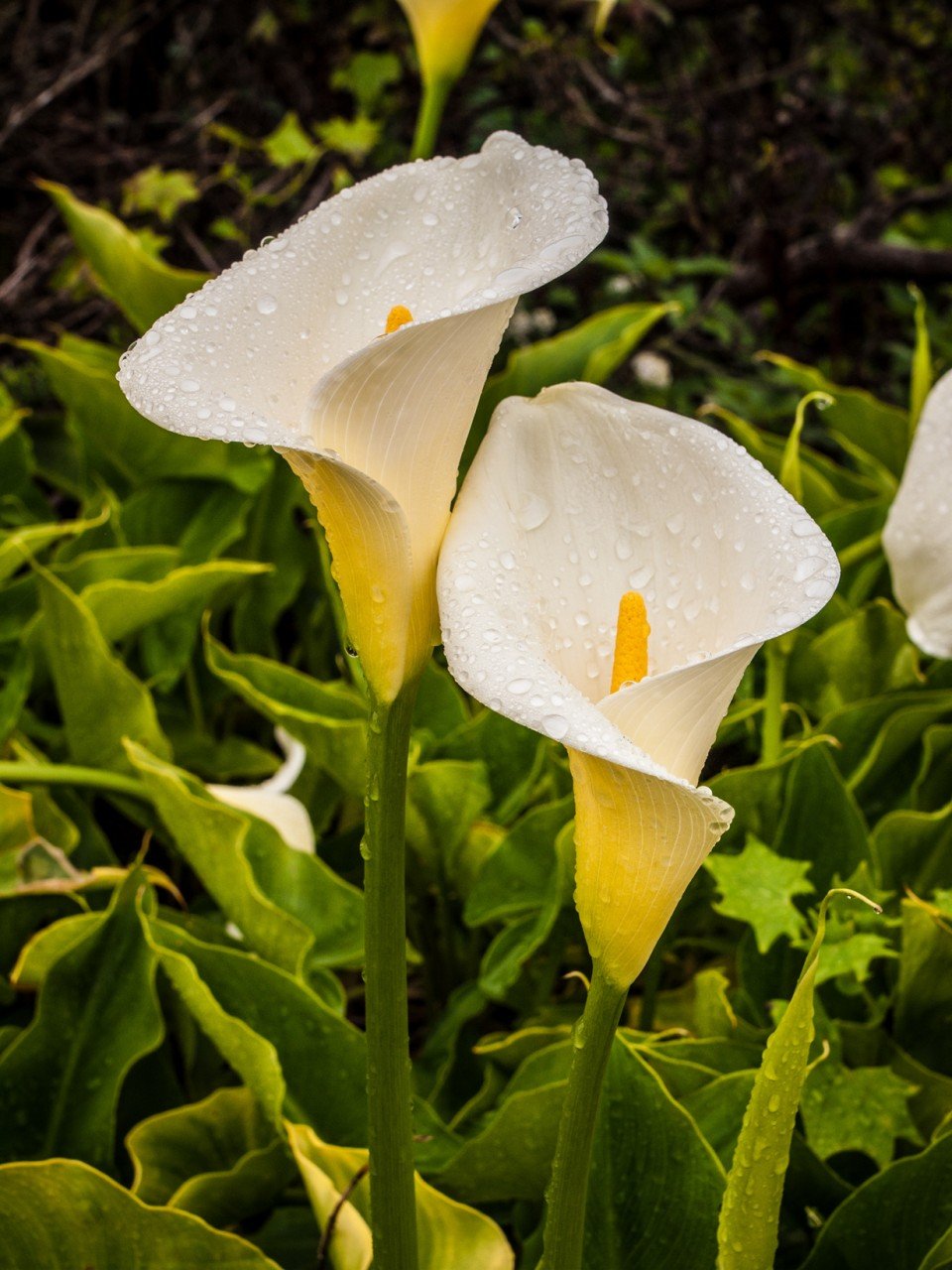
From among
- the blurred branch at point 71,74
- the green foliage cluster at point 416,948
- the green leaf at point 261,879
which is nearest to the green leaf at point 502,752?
the green foliage cluster at point 416,948

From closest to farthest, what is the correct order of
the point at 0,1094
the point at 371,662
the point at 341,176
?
the point at 371,662, the point at 0,1094, the point at 341,176

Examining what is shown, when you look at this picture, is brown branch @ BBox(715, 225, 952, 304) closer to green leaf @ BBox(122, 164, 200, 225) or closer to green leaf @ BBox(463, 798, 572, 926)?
green leaf @ BBox(122, 164, 200, 225)

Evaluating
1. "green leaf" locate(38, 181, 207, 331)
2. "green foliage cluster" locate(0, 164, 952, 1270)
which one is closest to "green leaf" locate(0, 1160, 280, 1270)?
"green foliage cluster" locate(0, 164, 952, 1270)

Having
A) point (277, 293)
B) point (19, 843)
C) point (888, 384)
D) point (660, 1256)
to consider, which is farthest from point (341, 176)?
point (888, 384)

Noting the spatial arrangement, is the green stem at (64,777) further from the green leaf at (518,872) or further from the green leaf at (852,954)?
the green leaf at (852,954)

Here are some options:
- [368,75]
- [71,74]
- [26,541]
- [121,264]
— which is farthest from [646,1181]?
[368,75]

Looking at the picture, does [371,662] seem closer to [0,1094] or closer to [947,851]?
[0,1094]

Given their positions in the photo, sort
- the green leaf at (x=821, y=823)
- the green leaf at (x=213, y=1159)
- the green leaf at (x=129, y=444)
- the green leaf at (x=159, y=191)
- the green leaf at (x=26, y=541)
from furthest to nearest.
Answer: the green leaf at (x=159, y=191), the green leaf at (x=129, y=444), the green leaf at (x=26, y=541), the green leaf at (x=821, y=823), the green leaf at (x=213, y=1159)
